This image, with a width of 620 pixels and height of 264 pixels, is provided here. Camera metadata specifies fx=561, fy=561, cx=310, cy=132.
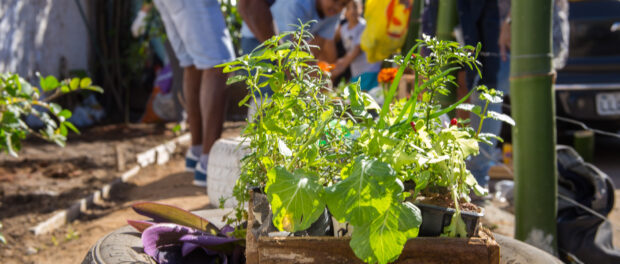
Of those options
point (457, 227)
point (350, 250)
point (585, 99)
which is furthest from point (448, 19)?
point (585, 99)

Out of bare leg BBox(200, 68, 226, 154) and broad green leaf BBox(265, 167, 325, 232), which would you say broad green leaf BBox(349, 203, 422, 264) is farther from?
bare leg BBox(200, 68, 226, 154)

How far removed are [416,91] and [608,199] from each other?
1.72 m

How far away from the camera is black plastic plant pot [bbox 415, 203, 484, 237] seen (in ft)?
3.43

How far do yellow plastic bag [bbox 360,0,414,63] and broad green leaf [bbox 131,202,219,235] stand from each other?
2.75 metres

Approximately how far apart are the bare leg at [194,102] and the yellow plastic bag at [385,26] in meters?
1.26

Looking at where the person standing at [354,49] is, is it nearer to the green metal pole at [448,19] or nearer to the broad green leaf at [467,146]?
the green metal pole at [448,19]

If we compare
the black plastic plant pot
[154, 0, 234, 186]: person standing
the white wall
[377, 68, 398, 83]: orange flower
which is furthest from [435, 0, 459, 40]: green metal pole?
the white wall

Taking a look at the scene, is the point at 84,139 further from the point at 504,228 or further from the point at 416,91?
the point at 416,91

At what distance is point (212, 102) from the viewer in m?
3.55

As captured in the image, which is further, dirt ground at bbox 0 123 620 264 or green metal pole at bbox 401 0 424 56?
green metal pole at bbox 401 0 424 56

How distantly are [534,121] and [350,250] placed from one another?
1270 mm

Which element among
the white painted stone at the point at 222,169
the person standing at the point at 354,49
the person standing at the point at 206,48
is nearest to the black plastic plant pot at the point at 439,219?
the white painted stone at the point at 222,169

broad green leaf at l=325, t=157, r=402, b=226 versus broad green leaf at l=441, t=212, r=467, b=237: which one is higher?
broad green leaf at l=325, t=157, r=402, b=226

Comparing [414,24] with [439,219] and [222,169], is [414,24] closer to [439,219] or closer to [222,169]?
[222,169]
